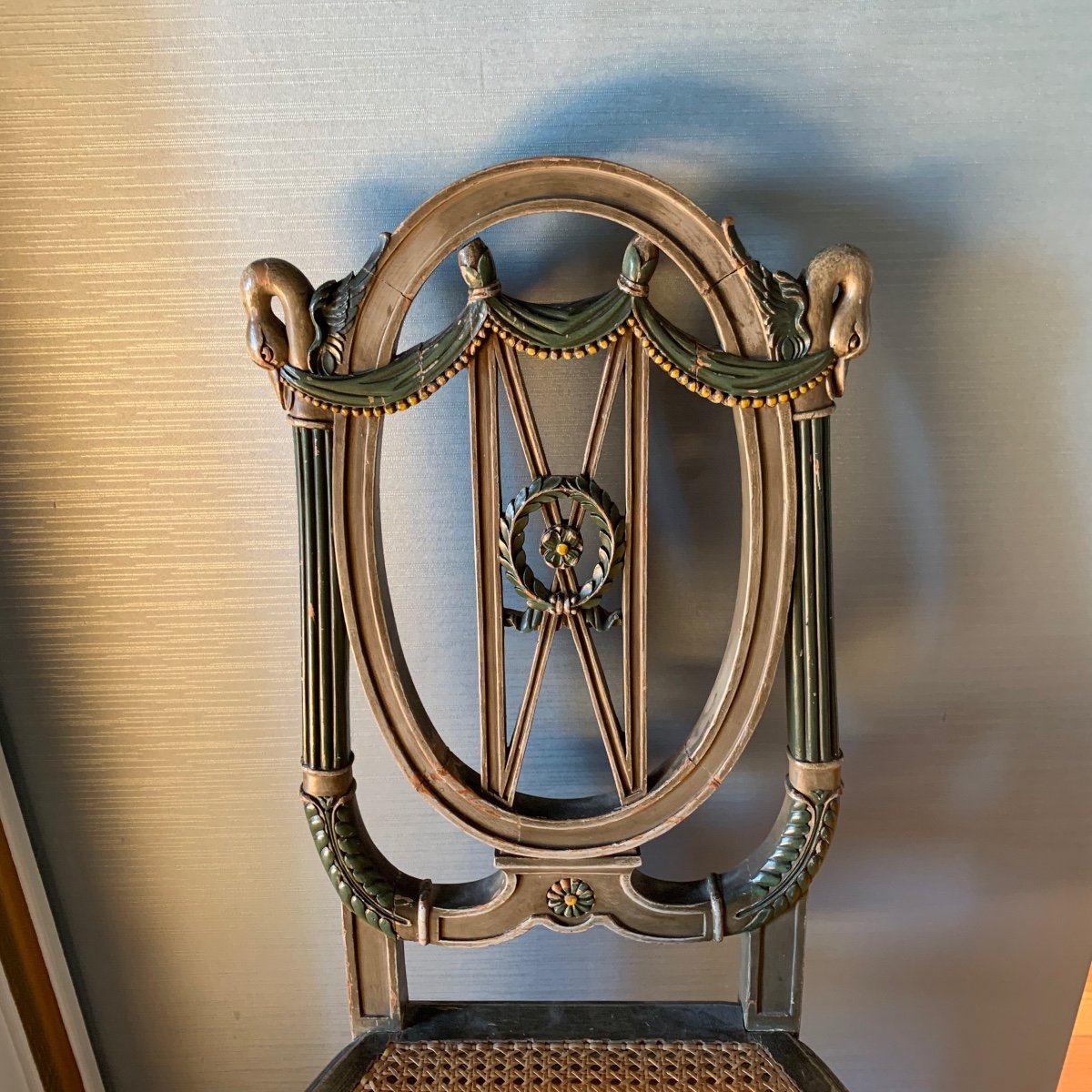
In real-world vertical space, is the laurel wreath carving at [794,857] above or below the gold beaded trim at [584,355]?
below

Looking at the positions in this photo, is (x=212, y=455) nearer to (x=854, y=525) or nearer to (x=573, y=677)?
(x=573, y=677)

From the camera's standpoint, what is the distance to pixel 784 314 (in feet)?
1.82

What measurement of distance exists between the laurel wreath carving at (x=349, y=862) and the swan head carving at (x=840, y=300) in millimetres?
466

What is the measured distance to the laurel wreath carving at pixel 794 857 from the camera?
2.09 ft

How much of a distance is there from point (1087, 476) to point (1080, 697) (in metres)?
0.21

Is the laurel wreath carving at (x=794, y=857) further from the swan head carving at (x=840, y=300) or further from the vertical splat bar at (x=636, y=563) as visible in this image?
the swan head carving at (x=840, y=300)

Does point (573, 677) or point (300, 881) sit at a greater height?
point (573, 677)

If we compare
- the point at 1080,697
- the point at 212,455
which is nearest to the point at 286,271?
the point at 212,455

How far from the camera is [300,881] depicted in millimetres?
867

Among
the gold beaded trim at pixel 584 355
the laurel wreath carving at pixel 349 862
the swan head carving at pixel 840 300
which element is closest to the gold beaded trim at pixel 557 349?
the gold beaded trim at pixel 584 355

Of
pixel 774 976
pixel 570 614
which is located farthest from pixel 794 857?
pixel 570 614

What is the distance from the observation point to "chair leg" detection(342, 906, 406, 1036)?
682 mm

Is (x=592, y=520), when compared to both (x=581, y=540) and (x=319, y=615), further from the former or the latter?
(x=319, y=615)

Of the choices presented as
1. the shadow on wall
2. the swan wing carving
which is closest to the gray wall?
the shadow on wall
